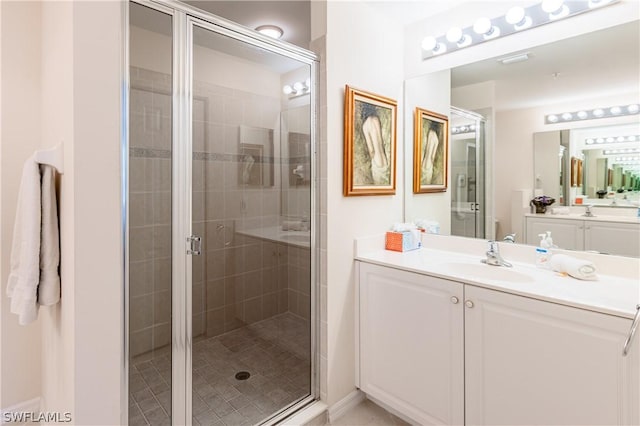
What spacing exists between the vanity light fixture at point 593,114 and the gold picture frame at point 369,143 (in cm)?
89

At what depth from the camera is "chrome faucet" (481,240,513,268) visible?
1.82 metres

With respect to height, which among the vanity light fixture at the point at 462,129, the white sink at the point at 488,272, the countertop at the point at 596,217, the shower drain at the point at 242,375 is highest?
the vanity light fixture at the point at 462,129

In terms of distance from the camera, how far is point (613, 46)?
160 cm

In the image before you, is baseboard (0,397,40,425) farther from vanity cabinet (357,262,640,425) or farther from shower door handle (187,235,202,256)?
vanity cabinet (357,262,640,425)

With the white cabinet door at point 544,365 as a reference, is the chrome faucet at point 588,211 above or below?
above

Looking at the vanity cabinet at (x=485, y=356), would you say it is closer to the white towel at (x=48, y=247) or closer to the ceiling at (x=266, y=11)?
the white towel at (x=48, y=247)

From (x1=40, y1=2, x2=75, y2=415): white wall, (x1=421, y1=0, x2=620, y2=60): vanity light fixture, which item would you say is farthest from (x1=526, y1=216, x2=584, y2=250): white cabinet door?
(x1=40, y1=2, x2=75, y2=415): white wall

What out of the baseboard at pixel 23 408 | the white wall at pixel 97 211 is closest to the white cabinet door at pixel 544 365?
the white wall at pixel 97 211

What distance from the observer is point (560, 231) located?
1.77 meters

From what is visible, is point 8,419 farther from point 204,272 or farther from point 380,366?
point 380,366

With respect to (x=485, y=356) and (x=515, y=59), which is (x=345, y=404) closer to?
(x=485, y=356)

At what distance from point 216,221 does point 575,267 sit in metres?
1.72

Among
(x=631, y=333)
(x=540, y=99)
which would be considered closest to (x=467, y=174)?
(x=540, y=99)

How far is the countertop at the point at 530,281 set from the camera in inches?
47.8
